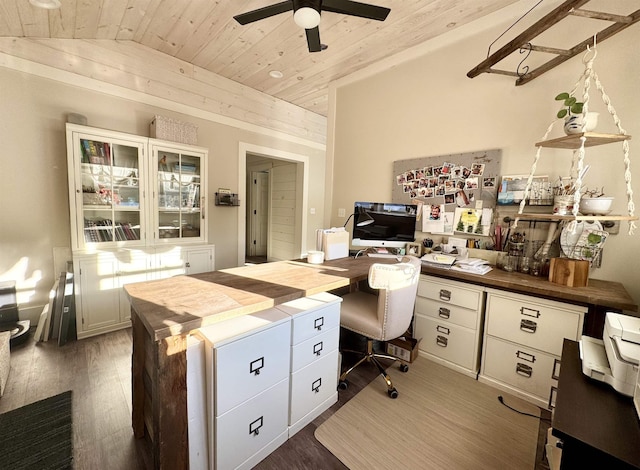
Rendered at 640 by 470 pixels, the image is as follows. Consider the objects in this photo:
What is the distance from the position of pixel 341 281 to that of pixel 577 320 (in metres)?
1.40

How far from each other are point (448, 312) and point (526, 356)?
20.5 inches

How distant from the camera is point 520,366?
5.88 feet

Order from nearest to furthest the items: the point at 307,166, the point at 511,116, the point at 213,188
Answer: the point at 511,116 < the point at 213,188 < the point at 307,166

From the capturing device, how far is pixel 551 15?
4.47ft

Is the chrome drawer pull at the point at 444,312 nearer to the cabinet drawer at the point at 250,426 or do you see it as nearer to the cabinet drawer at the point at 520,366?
the cabinet drawer at the point at 520,366

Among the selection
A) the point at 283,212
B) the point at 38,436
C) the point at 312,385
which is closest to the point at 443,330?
the point at 312,385

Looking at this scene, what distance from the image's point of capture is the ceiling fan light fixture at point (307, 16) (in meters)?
1.61

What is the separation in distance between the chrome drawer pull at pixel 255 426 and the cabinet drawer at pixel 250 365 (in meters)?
0.15

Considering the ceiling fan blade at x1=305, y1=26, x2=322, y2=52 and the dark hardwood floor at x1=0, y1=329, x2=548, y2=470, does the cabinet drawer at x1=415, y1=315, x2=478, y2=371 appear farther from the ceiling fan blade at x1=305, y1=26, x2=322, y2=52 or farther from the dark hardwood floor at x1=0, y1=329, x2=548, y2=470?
the ceiling fan blade at x1=305, y1=26, x2=322, y2=52

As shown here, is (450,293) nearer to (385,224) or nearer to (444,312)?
(444,312)

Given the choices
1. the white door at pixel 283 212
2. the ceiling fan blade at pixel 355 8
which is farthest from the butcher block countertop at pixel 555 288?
the white door at pixel 283 212

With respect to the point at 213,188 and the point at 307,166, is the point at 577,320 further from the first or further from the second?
the point at 307,166

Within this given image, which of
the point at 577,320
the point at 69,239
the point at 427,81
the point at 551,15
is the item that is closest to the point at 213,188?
the point at 69,239

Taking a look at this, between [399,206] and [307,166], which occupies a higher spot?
[307,166]
